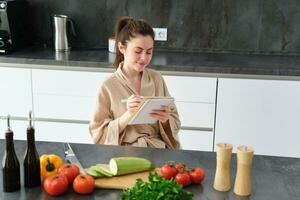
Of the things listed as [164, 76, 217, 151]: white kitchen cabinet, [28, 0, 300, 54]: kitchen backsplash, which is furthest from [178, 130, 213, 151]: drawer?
[28, 0, 300, 54]: kitchen backsplash

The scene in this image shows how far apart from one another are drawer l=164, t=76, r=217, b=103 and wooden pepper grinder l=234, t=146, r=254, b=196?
5.49ft

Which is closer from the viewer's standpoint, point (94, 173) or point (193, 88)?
point (94, 173)

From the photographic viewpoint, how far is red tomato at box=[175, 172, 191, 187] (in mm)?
1586

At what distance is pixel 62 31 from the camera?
366 cm

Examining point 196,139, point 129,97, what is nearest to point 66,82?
point 196,139

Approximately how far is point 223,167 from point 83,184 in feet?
1.55

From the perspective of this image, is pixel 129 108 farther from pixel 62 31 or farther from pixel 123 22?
pixel 62 31

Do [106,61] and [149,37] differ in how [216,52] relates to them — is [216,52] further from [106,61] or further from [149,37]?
[149,37]

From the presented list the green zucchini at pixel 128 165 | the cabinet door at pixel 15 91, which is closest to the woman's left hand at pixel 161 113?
the green zucchini at pixel 128 165

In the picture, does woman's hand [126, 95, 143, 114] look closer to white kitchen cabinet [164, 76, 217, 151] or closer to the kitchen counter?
the kitchen counter

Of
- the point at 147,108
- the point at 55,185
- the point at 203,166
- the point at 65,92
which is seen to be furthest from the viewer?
the point at 65,92

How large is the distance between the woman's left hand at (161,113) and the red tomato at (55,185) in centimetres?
65

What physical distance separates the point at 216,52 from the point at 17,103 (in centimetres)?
163

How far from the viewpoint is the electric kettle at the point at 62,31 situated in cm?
361
